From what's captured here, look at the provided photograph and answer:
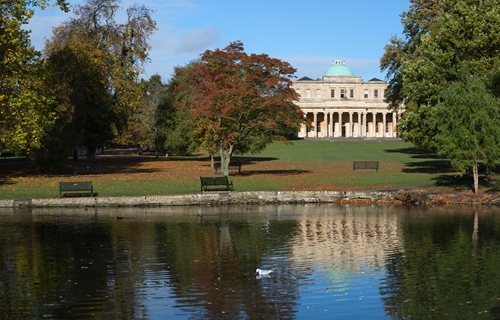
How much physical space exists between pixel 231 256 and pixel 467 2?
93.4ft

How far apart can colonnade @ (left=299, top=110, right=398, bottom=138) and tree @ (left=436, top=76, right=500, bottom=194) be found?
109 m

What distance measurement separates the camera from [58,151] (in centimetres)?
4759

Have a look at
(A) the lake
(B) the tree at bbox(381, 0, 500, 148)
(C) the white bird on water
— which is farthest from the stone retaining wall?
(C) the white bird on water

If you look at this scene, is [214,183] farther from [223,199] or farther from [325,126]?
[325,126]

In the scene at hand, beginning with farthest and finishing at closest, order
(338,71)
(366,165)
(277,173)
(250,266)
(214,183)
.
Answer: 1. (338,71)
2. (366,165)
3. (277,173)
4. (214,183)
5. (250,266)

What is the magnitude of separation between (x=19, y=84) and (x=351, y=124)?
113 meters

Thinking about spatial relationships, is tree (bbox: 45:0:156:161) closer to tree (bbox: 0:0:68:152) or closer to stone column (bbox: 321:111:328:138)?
tree (bbox: 0:0:68:152)

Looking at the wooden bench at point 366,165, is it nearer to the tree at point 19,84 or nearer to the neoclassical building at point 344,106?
the tree at point 19,84

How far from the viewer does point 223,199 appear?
1325 inches

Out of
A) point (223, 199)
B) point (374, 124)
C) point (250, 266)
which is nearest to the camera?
point (250, 266)

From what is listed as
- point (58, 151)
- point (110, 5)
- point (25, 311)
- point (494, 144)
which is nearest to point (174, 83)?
point (110, 5)

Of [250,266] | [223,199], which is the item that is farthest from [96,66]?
[250,266]

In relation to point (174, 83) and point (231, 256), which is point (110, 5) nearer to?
point (174, 83)

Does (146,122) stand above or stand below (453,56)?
below
